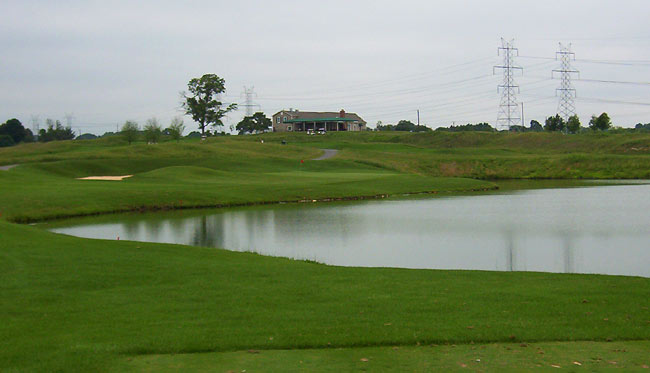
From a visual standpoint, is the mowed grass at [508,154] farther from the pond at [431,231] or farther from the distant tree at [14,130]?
the distant tree at [14,130]

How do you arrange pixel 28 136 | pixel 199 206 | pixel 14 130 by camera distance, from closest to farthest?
pixel 199 206, pixel 14 130, pixel 28 136

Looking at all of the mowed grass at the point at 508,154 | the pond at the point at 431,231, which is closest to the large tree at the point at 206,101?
the mowed grass at the point at 508,154

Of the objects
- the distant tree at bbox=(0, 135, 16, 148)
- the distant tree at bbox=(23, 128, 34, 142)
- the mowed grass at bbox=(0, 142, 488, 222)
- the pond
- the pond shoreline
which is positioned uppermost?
the distant tree at bbox=(23, 128, 34, 142)

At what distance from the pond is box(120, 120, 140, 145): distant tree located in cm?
6357

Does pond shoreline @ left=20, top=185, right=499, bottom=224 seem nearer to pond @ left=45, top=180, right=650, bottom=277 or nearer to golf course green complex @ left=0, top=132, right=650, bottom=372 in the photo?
pond @ left=45, top=180, right=650, bottom=277

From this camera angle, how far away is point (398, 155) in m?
94.0

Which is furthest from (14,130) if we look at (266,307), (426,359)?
(426,359)

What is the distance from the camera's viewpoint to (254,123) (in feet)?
593

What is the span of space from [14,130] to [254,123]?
62742mm

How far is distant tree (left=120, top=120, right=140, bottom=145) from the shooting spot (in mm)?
102938

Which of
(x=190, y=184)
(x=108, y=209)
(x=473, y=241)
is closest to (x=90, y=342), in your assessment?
(x=473, y=241)

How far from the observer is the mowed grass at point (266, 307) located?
11.2m

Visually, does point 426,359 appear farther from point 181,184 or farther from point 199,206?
point 181,184

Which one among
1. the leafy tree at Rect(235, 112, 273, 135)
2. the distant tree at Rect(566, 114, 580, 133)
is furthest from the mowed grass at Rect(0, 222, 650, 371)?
the leafy tree at Rect(235, 112, 273, 135)
